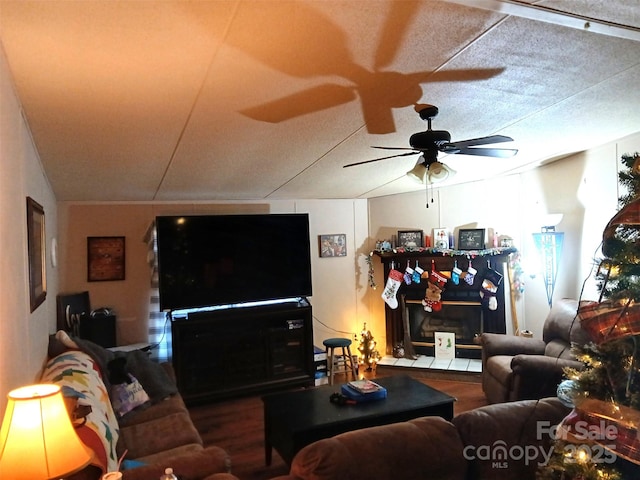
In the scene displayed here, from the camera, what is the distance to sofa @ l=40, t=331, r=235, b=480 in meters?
1.82

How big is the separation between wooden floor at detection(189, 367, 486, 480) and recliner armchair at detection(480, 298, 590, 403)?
1.39 ft

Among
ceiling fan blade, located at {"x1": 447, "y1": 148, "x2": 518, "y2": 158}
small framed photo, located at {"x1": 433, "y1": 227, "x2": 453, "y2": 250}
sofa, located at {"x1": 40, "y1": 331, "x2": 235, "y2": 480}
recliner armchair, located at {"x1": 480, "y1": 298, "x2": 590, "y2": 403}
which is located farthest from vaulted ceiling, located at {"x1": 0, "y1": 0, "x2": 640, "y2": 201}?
small framed photo, located at {"x1": 433, "y1": 227, "x2": 453, "y2": 250}

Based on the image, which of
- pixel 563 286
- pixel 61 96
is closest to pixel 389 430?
pixel 61 96

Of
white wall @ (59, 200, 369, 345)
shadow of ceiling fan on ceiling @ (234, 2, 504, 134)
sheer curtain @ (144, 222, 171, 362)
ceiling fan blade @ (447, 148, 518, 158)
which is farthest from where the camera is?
sheer curtain @ (144, 222, 171, 362)

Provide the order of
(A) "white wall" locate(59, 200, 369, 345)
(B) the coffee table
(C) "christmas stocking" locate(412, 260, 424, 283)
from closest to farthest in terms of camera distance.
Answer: (B) the coffee table → (A) "white wall" locate(59, 200, 369, 345) → (C) "christmas stocking" locate(412, 260, 424, 283)

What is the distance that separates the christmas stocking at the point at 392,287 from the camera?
5336 mm

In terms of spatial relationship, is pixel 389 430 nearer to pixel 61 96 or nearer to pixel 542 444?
Answer: pixel 542 444

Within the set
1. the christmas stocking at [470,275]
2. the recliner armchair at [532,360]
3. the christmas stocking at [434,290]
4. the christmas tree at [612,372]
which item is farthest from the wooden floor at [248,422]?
the christmas tree at [612,372]

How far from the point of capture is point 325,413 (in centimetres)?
285

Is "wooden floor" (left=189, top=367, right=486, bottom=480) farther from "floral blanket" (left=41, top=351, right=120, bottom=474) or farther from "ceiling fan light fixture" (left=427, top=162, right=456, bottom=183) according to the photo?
"ceiling fan light fixture" (left=427, top=162, right=456, bottom=183)

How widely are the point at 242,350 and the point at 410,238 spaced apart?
2480 mm

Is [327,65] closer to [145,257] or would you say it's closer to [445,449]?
[445,449]

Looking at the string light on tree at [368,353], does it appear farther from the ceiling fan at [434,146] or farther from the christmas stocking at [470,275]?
the ceiling fan at [434,146]

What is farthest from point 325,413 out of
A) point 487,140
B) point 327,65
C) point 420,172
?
point 327,65
